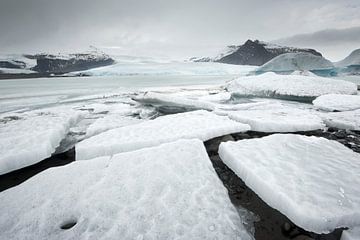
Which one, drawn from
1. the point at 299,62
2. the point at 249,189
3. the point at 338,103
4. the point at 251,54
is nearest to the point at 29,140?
the point at 249,189

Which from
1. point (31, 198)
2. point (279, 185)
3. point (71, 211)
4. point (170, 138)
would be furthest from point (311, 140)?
point (31, 198)

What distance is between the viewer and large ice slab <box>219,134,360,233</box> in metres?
1.72

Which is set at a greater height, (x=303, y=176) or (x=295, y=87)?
(x=295, y=87)

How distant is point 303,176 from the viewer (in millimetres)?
2244

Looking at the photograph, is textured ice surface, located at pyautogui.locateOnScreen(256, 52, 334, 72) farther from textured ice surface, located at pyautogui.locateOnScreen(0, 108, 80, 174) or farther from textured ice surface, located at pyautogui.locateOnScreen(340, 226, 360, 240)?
textured ice surface, located at pyautogui.locateOnScreen(340, 226, 360, 240)

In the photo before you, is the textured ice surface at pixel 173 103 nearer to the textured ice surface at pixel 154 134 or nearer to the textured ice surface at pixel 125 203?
the textured ice surface at pixel 154 134

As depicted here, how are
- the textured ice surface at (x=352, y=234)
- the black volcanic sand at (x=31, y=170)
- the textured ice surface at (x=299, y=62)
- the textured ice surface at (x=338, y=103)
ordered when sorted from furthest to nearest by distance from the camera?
the textured ice surface at (x=299, y=62) < the textured ice surface at (x=338, y=103) < the black volcanic sand at (x=31, y=170) < the textured ice surface at (x=352, y=234)

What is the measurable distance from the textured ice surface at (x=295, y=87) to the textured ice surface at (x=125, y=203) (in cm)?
679

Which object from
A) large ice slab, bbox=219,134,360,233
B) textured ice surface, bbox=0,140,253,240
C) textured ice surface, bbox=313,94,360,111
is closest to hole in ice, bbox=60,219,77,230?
textured ice surface, bbox=0,140,253,240

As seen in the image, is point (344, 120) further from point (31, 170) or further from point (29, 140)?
point (29, 140)

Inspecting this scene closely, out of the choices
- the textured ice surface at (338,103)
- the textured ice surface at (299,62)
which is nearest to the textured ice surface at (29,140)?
the textured ice surface at (338,103)

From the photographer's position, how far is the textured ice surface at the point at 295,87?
7820 mm

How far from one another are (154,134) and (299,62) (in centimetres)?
1864

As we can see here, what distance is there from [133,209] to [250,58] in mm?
87633
